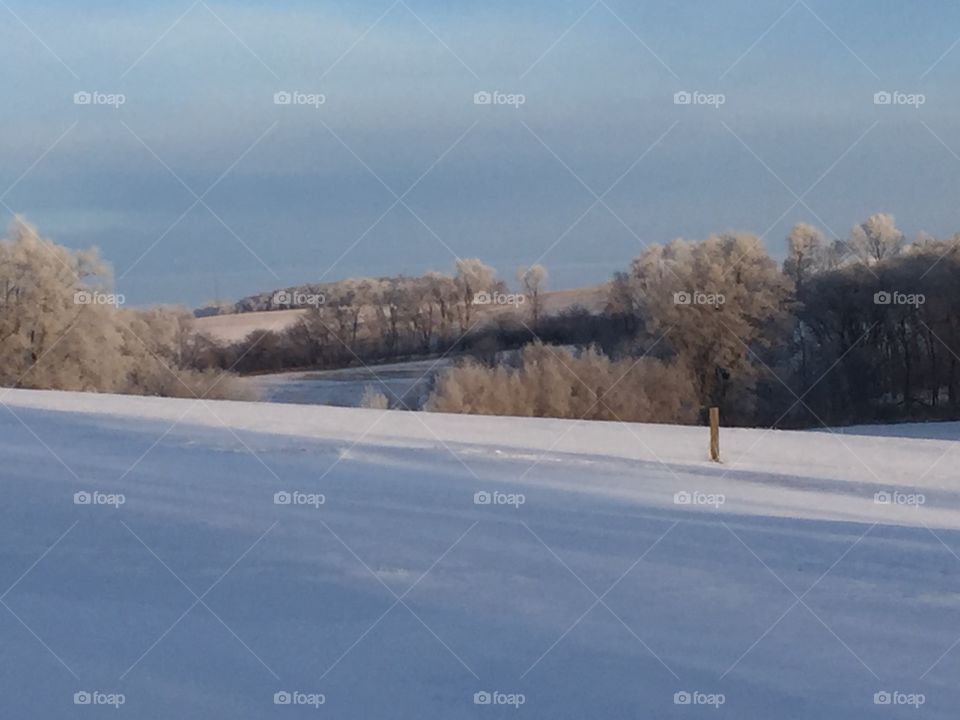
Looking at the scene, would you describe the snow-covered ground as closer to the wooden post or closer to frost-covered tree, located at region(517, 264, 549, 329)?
the wooden post

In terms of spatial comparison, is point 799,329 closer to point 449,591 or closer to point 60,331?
point 60,331

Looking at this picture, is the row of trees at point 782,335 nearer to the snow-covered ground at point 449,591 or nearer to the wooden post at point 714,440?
the wooden post at point 714,440

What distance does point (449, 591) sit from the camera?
6.90m

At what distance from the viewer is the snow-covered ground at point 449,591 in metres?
5.33

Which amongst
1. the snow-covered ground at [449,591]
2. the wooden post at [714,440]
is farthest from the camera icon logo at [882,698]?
the wooden post at [714,440]

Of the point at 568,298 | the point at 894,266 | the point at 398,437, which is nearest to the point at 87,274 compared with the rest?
the point at 568,298

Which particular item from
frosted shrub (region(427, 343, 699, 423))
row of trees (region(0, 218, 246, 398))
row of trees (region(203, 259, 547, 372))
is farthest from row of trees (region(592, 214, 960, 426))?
row of trees (region(0, 218, 246, 398))

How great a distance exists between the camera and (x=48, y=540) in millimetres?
7465

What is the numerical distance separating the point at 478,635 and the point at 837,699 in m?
1.95

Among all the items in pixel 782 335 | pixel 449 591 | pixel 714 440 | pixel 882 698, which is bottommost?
pixel 882 698

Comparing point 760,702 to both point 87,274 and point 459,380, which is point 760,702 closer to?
point 459,380

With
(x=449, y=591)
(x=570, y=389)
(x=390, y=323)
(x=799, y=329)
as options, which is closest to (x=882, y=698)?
(x=449, y=591)

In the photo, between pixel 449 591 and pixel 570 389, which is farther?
pixel 570 389

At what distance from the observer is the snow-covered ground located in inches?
210
